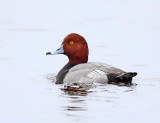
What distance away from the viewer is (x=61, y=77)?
38.7ft

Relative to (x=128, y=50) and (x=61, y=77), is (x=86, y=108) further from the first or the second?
(x=128, y=50)

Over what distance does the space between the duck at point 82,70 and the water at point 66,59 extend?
0.72 feet

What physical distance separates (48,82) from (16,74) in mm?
764

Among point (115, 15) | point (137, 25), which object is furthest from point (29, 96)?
point (115, 15)

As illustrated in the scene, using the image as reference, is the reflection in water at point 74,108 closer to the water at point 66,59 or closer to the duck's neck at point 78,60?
the water at point 66,59

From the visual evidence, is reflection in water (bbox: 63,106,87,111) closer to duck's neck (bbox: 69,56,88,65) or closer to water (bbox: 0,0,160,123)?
water (bbox: 0,0,160,123)

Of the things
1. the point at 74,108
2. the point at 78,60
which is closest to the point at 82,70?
the point at 78,60

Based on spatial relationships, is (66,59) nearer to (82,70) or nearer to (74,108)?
(82,70)

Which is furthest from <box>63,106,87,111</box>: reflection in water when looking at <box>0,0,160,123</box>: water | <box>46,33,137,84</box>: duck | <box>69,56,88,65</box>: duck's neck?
<box>69,56,88,65</box>: duck's neck

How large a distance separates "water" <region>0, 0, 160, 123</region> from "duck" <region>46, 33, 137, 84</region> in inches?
8.7

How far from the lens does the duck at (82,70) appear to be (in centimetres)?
1112

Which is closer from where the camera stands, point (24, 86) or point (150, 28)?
point (24, 86)

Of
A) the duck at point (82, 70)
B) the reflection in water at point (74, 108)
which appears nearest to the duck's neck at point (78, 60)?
the duck at point (82, 70)

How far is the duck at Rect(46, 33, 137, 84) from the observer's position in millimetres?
11117
